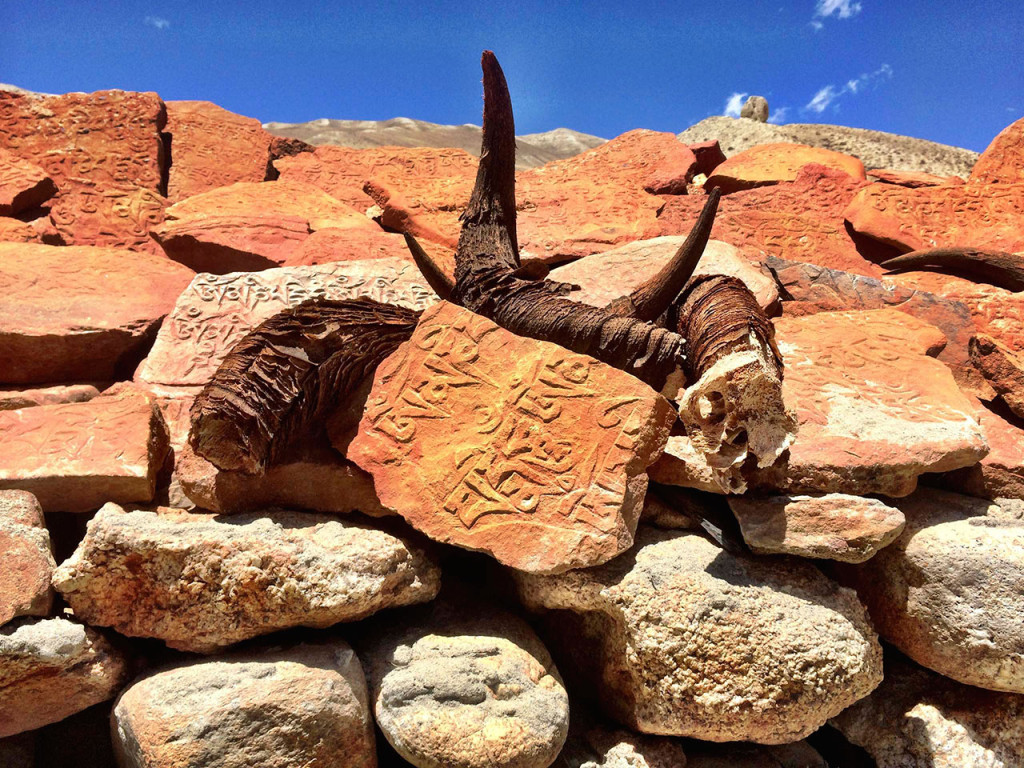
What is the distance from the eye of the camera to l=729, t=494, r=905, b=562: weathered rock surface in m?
1.97

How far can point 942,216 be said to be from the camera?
492 cm

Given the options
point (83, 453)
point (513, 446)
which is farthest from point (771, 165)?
point (83, 453)

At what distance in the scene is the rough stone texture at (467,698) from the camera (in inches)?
69.0

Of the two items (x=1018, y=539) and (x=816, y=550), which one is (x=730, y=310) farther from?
(x=1018, y=539)

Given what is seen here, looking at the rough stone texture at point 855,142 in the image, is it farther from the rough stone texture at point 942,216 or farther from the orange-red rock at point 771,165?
the rough stone texture at point 942,216

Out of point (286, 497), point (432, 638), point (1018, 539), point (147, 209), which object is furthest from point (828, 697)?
point (147, 209)

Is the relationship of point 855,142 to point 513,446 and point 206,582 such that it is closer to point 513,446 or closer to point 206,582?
point 513,446

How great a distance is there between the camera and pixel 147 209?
16.2ft

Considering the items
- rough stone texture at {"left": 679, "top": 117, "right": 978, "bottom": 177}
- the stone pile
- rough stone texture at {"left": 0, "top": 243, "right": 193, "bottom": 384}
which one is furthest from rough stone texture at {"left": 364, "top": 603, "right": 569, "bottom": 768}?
rough stone texture at {"left": 679, "top": 117, "right": 978, "bottom": 177}

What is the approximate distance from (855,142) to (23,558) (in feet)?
33.1

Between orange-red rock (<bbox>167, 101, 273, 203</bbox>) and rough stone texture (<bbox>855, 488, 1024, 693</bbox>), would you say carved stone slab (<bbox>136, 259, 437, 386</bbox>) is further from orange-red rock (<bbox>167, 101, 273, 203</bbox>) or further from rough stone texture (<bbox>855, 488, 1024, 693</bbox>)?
orange-red rock (<bbox>167, 101, 273, 203</bbox>)

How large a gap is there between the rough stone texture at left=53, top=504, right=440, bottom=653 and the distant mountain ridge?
12610 millimetres

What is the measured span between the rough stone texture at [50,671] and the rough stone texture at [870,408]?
6.27 feet

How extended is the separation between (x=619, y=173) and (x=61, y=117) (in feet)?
14.8
